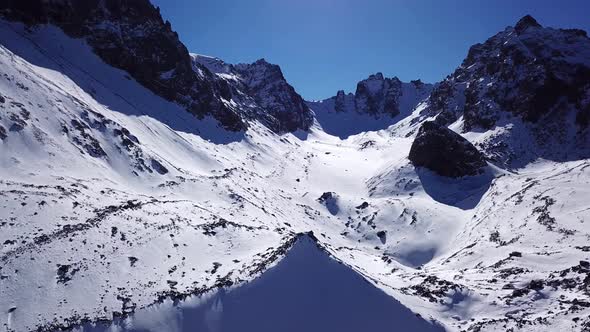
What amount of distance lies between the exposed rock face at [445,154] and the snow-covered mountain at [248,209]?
269 millimetres

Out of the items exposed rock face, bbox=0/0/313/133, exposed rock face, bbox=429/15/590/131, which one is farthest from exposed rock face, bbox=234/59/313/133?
exposed rock face, bbox=429/15/590/131

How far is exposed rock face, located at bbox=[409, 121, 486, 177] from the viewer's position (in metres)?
66.9

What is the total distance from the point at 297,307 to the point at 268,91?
159249 mm

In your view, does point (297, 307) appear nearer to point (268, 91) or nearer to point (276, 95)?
point (276, 95)

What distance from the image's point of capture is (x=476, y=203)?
59156 millimetres

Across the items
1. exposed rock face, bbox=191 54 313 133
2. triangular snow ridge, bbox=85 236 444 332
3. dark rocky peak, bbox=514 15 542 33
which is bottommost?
triangular snow ridge, bbox=85 236 444 332

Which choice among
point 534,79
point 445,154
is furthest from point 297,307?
point 534,79

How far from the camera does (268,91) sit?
590 ft

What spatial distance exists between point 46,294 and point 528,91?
267 ft

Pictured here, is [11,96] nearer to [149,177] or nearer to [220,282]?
[149,177]

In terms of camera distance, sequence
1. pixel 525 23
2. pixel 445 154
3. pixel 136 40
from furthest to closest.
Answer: pixel 525 23
pixel 136 40
pixel 445 154

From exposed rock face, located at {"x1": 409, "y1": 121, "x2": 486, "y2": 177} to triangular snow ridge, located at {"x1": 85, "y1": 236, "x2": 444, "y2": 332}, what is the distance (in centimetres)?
4484

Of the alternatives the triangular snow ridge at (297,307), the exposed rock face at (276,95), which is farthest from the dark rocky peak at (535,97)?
the exposed rock face at (276,95)

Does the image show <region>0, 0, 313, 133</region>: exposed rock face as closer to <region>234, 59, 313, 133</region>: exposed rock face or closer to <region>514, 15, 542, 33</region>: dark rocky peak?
<region>234, 59, 313, 133</region>: exposed rock face
